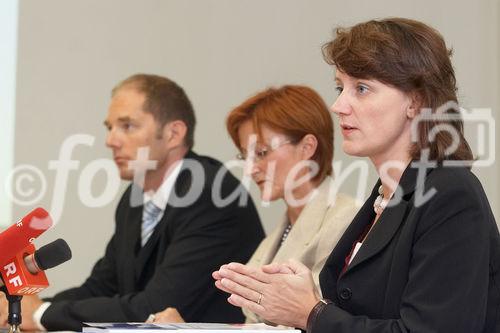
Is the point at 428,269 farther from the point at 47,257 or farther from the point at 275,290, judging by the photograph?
the point at 47,257

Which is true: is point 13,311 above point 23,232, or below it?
below

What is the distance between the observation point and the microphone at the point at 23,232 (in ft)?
5.97

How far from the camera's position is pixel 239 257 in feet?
11.9

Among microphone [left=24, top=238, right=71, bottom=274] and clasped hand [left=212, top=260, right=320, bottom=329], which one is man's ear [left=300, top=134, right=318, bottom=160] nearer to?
clasped hand [left=212, top=260, right=320, bottom=329]

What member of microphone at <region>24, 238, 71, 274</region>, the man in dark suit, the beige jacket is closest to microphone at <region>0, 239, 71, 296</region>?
microphone at <region>24, 238, 71, 274</region>

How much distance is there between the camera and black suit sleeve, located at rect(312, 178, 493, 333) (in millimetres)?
1775

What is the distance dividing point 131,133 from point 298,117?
0.89m

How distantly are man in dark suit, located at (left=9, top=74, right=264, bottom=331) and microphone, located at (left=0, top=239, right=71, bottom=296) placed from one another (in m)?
1.30

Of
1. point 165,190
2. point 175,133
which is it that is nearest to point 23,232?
point 165,190

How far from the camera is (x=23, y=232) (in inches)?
72.7

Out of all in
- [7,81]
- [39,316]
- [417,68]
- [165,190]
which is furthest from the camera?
[7,81]

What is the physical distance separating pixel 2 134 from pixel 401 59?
319 cm

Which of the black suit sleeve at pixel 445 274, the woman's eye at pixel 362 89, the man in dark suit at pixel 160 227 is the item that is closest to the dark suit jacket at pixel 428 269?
the black suit sleeve at pixel 445 274

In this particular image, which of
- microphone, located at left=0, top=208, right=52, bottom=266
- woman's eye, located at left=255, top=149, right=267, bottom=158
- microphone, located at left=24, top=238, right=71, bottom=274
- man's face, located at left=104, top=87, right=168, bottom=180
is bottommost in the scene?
microphone, located at left=24, top=238, right=71, bottom=274
